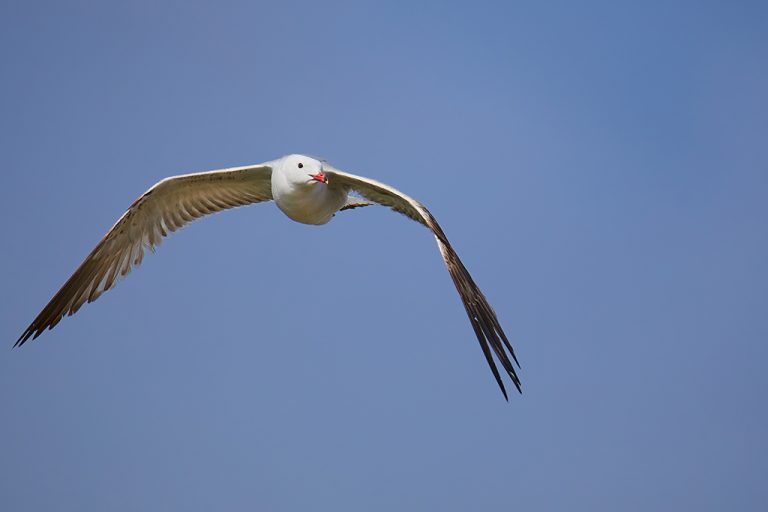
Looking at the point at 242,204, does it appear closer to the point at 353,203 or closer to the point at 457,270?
the point at 353,203

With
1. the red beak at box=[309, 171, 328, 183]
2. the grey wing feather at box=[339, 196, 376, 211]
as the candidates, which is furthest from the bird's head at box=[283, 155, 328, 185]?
the grey wing feather at box=[339, 196, 376, 211]

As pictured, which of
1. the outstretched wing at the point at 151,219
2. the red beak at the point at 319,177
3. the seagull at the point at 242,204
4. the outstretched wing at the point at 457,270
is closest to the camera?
the outstretched wing at the point at 457,270

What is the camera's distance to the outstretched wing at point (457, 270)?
1040 centimetres

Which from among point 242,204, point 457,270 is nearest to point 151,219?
point 242,204

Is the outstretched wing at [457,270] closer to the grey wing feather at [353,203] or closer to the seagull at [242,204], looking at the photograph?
the seagull at [242,204]

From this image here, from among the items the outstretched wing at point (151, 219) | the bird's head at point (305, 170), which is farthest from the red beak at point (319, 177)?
the outstretched wing at point (151, 219)

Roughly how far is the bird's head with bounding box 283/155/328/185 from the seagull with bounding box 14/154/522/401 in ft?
0.04

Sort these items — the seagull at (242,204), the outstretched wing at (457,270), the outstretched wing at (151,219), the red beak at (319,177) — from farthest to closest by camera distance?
the outstretched wing at (151,219) < the red beak at (319,177) < the seagull at (242,204) < the outstretched wing at (457,270)

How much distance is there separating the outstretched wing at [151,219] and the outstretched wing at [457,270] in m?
1.44

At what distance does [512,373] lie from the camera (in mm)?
10258

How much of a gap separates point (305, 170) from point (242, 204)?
2.81m

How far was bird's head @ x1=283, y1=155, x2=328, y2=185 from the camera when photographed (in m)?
11.8

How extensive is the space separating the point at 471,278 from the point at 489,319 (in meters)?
0.58

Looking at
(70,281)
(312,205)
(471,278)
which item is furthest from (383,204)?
(70,281)
